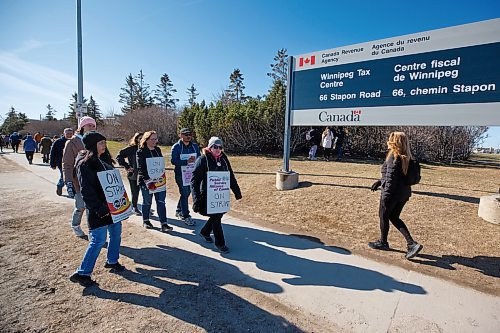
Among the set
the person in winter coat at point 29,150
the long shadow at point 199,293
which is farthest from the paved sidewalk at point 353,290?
the person in winter coat at point 29,150

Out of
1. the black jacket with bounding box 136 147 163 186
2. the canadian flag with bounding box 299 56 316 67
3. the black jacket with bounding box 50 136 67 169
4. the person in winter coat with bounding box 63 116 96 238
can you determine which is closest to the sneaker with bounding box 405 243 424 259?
the black jacket with bounding box 136 147 163 186

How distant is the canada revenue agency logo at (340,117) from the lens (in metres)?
6.82

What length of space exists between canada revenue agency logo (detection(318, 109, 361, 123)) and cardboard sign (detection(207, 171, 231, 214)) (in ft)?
13.4

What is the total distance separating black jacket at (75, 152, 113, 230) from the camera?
3.18 metres

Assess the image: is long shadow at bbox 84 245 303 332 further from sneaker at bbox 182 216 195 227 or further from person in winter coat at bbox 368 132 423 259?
person in winter coat at bbox 368 132 423 259

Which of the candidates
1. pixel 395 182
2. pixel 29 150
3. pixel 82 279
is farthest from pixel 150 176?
pixel 29 150

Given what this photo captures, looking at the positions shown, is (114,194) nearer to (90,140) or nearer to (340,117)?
(90,140)

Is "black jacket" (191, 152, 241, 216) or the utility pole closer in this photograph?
"black jacket" (191, 152, 241, 216)

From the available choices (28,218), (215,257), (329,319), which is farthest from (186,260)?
(28,218)

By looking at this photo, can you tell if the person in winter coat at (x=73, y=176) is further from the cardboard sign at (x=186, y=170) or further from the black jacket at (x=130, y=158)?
the cardboard sign at (x=186, y=170)

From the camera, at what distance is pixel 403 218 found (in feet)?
17.2

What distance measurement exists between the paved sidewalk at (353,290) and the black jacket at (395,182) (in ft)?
3.33

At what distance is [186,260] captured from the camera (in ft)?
12.7

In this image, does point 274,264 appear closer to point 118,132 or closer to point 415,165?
point 415,165
